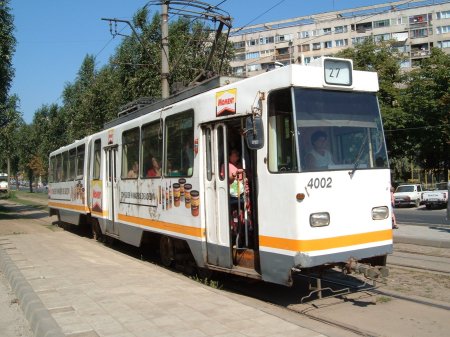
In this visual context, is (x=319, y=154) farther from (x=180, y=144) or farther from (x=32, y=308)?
(x=32, y=308)

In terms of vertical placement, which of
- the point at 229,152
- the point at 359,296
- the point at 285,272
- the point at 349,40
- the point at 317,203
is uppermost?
the point at 349,40

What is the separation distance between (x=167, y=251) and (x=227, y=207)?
2.75 m

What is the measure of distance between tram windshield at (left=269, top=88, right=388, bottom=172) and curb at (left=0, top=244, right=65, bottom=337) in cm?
317

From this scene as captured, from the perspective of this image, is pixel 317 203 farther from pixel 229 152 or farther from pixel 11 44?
pixel 11 44

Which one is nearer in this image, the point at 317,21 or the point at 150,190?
the point at 150,190

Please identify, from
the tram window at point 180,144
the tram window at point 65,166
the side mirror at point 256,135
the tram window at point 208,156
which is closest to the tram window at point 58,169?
the tram window at point 65,166

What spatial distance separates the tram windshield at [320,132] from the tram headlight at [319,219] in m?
0.56

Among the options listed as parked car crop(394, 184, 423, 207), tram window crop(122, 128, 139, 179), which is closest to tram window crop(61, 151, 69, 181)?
tram window crop(122, 128, 139, 179)

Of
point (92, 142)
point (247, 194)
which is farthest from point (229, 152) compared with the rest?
point (92, 142)

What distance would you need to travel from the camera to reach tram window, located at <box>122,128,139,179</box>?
414 inches

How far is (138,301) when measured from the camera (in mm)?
6406

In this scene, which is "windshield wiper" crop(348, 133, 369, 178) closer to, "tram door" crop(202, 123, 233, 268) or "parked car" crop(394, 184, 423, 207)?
Answer: "tram door" crop(202, 123, 233, 268)

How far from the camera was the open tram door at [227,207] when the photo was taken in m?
7.02

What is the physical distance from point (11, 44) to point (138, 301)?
20093 millimetres
